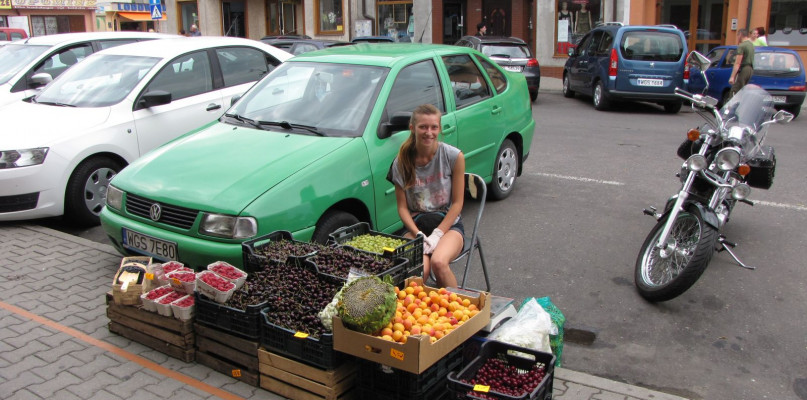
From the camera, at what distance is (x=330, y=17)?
93.6 feet

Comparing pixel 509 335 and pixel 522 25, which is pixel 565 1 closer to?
pixel 522 25

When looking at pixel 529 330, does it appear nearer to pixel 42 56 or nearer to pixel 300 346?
pixel 300 346

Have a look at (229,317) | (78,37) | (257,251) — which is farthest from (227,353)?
(78,37)

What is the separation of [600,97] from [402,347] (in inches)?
523

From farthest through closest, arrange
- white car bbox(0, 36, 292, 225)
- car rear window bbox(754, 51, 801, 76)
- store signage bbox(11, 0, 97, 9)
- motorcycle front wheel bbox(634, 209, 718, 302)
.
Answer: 1. store signage bbox(11, 0, 97, 9)
2. car rear window bbox(754, 51, 801, 76)
3. white car bbox(0, 36, 292, 225)
4. motorcycle front wheel bbox(634, 209, 718, 302)

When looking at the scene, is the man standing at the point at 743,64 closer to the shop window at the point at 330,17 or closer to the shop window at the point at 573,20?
the shop window at the point at 573,20

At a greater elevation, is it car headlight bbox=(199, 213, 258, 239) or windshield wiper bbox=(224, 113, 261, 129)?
windshield wiper bbox=(224, 113, 261, 129)

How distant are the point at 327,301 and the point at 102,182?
4.14 meters

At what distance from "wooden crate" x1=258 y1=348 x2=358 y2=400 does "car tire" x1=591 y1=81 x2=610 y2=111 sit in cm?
1273

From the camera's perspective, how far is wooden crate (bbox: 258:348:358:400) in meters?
3.88

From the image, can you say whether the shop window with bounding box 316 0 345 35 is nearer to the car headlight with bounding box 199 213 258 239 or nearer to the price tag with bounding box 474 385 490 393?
the car headlight with bounding box 199 213 258 239

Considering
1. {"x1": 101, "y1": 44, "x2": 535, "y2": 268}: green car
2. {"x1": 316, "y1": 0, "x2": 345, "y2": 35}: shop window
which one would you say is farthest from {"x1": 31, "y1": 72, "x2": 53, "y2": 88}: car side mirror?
{"x1": 316, "y1": 0, "x2": 345, "y2": 35}: shop window

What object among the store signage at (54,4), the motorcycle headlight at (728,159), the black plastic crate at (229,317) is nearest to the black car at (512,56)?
the motorcycle headlight at (728,159)

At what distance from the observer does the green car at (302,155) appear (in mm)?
5062
